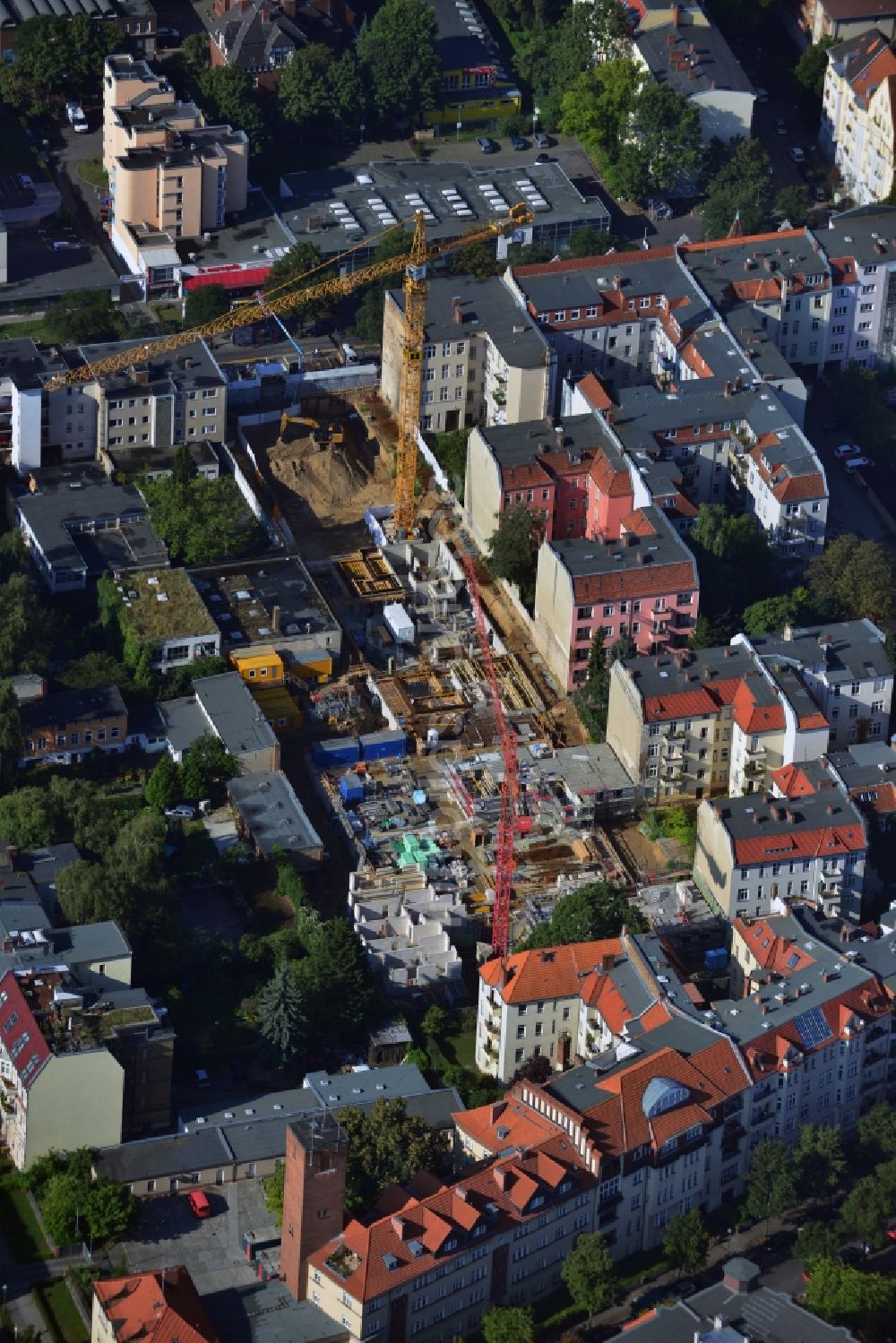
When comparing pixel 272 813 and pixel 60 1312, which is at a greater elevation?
pixel 272 813

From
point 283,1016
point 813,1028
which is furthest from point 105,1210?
point 813,1028

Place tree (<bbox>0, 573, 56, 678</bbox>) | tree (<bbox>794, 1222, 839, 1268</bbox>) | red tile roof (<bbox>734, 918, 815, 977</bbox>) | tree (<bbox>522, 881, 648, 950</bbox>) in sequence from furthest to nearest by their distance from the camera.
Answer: tree (<bbox>0, 573, 56, 678</bbox>), tree (<bbox>522, 881, 648, 950</bbox>), red tile roof (<bbox>734, 918, 815, 977</bbox>), tree (<bbox>794, 1222, 839, 1268</bbox>)

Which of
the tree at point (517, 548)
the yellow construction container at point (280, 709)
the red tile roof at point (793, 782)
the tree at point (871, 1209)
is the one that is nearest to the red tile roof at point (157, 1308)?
the tree at point (871, 1209)

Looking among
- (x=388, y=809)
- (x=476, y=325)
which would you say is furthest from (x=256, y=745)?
(x=476, y=325)

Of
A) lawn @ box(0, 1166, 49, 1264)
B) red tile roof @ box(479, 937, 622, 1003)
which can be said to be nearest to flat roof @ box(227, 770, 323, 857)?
red tile roof @ box(479, 937, 622, 1003)

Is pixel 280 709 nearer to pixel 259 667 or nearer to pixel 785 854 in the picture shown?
pixel 259 667

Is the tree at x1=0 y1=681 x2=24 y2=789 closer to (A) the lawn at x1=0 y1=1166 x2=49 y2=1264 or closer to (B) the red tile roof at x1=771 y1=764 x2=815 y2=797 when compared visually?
(A) the lawn at x1=0 y1=1166 x2=49 y2=1264
